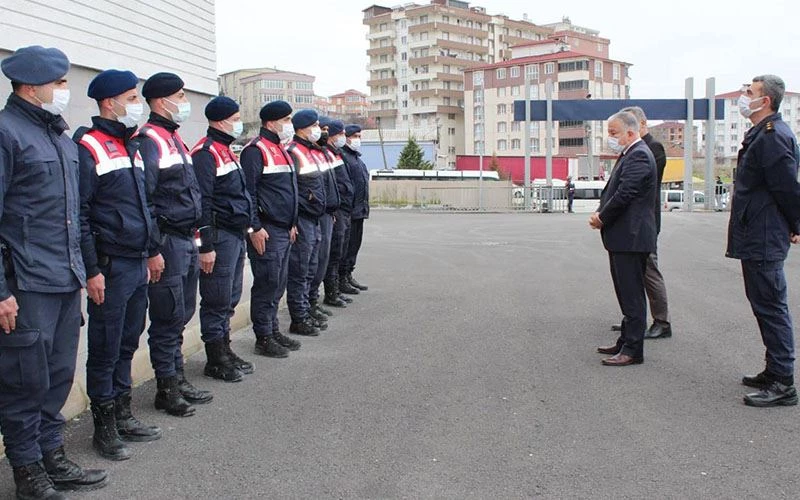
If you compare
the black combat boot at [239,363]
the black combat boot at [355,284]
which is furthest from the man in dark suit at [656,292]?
the black combat boot at [355,284]

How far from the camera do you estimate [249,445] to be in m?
4.57

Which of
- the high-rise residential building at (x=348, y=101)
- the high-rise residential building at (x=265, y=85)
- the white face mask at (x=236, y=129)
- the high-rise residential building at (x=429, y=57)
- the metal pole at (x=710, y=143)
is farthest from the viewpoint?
the high-rise residential building at (x=348, y=101)

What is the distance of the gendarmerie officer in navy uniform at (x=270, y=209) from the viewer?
673 centimetres

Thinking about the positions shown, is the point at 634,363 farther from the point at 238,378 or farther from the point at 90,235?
the point at 90,235

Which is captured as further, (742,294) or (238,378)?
(742,294)

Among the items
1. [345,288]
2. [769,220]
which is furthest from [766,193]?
[345,288]

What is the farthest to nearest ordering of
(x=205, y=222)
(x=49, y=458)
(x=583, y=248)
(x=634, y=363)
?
(x=583, y=248) → (x=634, y=363) → (x=205, y=222) → (x=49, y=458)

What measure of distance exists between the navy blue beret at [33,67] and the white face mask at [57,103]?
81mm

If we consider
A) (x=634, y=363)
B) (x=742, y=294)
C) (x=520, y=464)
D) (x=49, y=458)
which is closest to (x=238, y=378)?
(x=49, y=458)

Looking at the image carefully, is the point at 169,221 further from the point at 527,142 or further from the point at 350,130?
the point at 527,142

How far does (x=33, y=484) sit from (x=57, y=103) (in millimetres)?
1930

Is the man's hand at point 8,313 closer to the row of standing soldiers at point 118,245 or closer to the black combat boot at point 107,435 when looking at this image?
the row of standing soldiers at point 118,245

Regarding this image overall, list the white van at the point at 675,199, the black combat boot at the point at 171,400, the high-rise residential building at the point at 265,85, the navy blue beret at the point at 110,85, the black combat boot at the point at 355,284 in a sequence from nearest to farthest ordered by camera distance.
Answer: the navy blue beret at the point at 110,85 < the black combat boot at the point at 171,400 < the black combat boot at the point at 355,284 < the white van at the point at 675,199 < the high-rise residential building at the point at 265,85

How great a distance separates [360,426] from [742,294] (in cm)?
677
